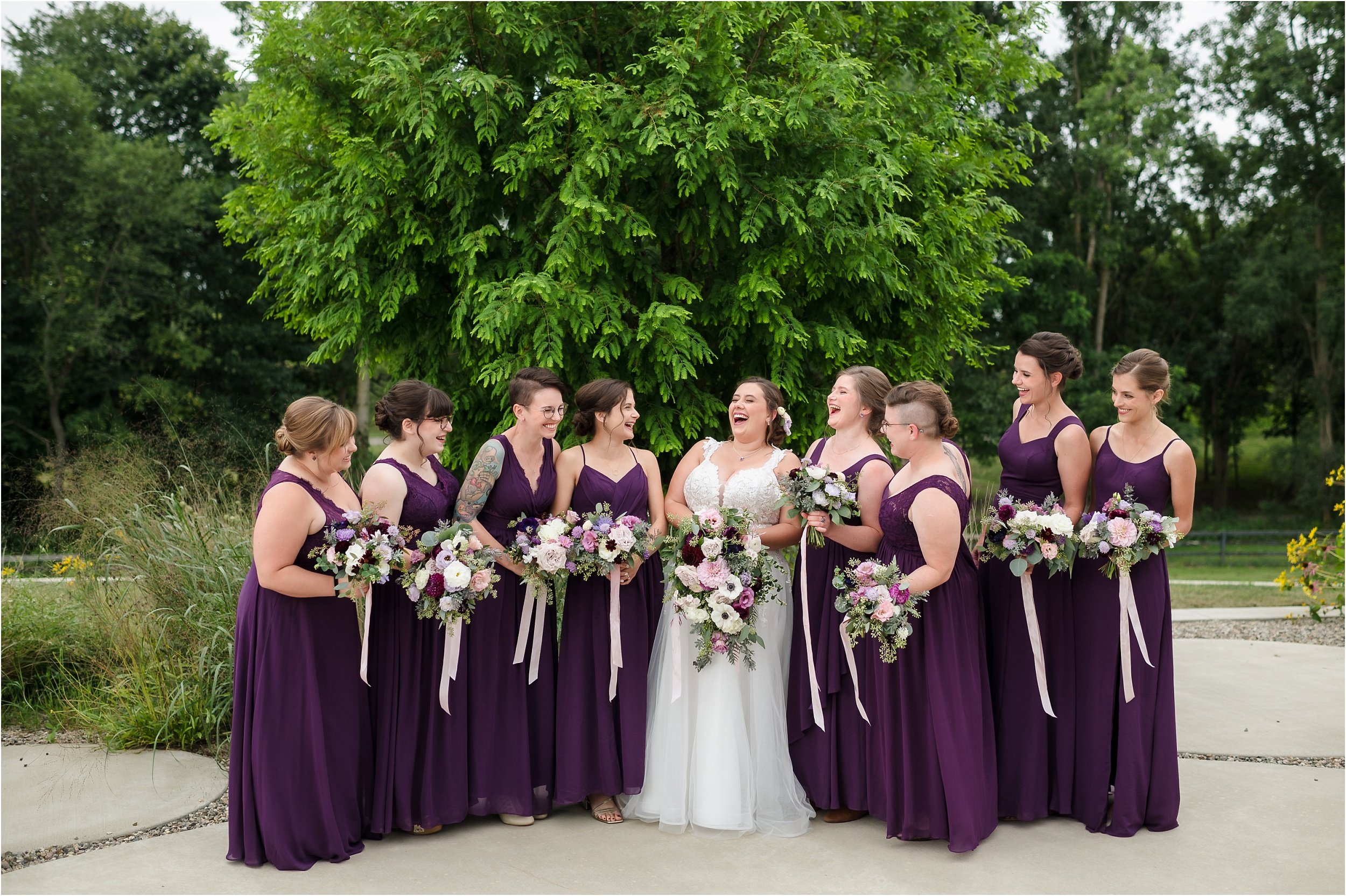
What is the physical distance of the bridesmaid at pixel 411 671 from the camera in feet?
15.7

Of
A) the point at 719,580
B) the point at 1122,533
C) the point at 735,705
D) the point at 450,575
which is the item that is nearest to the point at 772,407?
the point at 719,580

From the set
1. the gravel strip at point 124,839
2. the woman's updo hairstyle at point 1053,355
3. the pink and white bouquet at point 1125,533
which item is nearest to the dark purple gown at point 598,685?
the gravel strip at point 124,839

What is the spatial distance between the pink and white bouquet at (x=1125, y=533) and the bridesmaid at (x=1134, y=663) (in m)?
0.21

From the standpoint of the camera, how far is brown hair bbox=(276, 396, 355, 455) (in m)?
4.30

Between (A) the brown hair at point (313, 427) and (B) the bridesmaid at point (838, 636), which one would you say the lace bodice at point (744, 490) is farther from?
(A) the brown hair at point (313, 427)

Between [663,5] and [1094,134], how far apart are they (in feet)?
65.2

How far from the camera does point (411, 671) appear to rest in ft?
16.1

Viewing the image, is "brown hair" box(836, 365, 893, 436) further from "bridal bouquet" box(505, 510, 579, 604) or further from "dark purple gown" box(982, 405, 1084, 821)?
"bridal bouquet" box(505, 510, 579, 604)

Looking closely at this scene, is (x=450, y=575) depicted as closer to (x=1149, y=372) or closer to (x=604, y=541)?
(x=604, y=541)

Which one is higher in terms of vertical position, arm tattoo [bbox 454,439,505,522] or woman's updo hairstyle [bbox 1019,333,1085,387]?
woman's updo hairstyle [bbox 1019,333,1085,387]

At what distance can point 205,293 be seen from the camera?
25.1m

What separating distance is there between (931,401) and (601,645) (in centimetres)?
201

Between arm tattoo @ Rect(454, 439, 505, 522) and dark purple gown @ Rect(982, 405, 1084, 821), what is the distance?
101 inches

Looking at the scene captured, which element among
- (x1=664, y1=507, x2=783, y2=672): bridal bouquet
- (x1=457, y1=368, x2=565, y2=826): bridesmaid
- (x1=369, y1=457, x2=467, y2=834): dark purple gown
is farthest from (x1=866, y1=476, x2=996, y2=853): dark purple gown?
(x1=369, y1=457, x2=467, y2=834): dark purple gown
